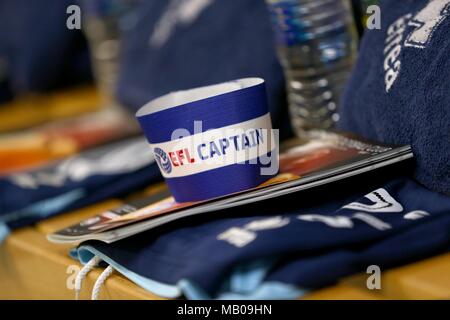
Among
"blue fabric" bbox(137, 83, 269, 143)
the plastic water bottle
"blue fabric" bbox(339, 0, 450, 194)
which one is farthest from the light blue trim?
the plastic water bottle

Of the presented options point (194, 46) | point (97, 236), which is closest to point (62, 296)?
point (97, 236)

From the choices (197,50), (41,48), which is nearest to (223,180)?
(197,50)

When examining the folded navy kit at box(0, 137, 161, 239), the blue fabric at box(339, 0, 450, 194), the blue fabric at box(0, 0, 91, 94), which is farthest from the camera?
the blue fabric at box(0, 0, 91, 94)

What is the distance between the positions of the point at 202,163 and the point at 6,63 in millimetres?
1460

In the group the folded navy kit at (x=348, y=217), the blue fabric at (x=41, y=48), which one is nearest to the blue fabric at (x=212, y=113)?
the folded navy kit at (x=348, y=217)

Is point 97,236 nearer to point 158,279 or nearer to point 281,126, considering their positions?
point 158,279

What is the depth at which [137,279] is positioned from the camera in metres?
0.67

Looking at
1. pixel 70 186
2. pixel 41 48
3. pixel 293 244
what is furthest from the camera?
pixel 41 48

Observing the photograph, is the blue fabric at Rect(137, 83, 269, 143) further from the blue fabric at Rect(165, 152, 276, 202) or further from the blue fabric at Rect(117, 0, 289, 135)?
the blue fabric at Rect(117, 0, 289, 135)

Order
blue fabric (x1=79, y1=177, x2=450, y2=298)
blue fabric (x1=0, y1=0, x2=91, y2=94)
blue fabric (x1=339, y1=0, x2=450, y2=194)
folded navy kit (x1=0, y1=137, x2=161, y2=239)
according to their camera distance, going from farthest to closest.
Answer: blue fabric (x1=0, y1=0, x2=91, y2=94) < folded navy kit (x1=0, y1=137, x2=161, y2=239) < blue fabric (x1=339, y1=0, x2=450, y2=194) < blue fabric (x1=79, y1=177, x2=450, y2=298)

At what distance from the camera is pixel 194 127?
70cm

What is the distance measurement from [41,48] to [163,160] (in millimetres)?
1263

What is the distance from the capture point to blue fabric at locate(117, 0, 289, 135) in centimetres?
108

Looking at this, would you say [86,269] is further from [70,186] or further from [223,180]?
[70,186]
